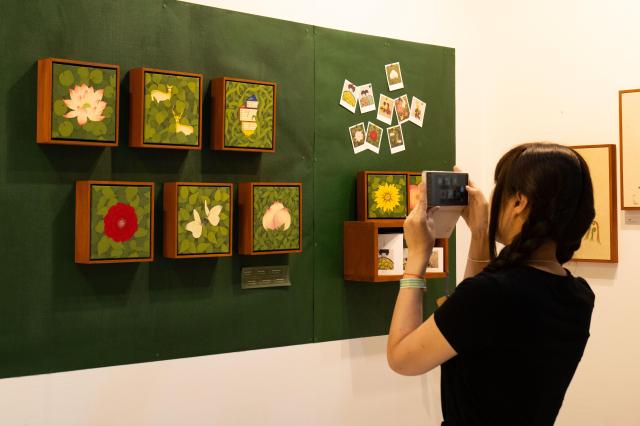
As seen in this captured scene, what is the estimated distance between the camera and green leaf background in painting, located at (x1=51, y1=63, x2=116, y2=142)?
2.45m

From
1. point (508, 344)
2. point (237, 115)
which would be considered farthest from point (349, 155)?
point (508, 344)

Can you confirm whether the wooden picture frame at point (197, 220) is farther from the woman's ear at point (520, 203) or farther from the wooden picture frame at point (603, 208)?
the wooden picture frame at point (603, 208)

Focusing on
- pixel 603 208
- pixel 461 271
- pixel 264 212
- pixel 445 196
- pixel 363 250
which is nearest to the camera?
pixel 445 196

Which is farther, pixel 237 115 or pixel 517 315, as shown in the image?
pixel 237 115

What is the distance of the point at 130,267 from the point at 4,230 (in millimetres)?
440

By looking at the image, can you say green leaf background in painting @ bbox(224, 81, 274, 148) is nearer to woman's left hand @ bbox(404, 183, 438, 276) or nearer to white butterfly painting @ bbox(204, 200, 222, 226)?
white butterfly painting @ bbox(204, 200, 222, 226)

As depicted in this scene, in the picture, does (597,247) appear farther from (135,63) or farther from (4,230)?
(4,230)

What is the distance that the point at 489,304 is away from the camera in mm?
1561

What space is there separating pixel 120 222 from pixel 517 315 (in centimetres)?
145

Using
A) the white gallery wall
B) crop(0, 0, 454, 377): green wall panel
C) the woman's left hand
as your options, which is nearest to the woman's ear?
the woman's left hand

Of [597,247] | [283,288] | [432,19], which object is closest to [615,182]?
[597,247]

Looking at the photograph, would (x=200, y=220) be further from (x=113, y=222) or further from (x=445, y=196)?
(x=445, y=196)

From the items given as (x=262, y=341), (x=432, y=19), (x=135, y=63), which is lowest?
(x=262, y=341)

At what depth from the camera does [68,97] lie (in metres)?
2.47
